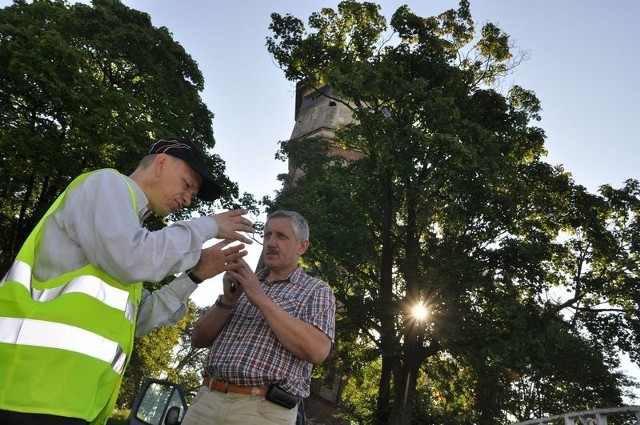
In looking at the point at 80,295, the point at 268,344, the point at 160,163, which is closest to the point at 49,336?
the point at 80,295

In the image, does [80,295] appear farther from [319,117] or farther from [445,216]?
[319,117]

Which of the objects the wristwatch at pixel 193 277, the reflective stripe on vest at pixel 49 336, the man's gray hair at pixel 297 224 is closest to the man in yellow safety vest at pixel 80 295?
the reflective stripe on vest at pixel 49 336

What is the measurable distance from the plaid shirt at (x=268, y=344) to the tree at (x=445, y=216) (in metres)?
10.2

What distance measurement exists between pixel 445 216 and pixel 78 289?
48.1 ft

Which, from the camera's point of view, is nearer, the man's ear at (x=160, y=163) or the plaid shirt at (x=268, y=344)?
the man's ear at (x=160, y=163)

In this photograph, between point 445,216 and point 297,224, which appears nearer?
point 297,224

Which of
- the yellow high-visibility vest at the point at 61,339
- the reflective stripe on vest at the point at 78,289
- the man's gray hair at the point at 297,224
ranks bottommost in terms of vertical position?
the yellow high-visibility vest at the point at 61,339

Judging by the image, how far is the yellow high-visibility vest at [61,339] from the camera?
1479 mm

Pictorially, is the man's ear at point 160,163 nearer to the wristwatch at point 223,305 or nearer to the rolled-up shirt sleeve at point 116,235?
the rolled-up shirt sleeve at point 116,235

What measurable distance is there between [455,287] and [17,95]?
14.4 m

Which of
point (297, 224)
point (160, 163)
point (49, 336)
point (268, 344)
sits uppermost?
point (297, 224)

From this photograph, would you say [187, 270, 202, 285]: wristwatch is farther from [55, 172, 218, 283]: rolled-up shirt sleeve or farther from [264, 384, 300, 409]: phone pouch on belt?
[264, 384, 300, 409]: phone pouch on belt

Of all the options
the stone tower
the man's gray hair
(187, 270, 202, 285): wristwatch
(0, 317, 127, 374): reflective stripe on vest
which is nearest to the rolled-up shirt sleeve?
(0, 317, 127, 374): reflective stripe on vest

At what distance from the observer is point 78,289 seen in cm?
161
